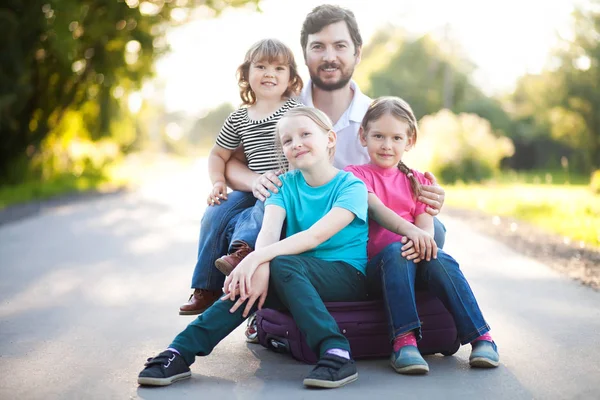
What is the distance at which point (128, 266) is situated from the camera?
760cm

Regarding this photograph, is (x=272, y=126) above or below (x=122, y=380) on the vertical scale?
above

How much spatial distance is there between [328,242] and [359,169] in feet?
1.71

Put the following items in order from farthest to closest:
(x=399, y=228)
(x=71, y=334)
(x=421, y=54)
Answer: (x=421, y=54)
(x=71, y=334)
(x=399, y=228)

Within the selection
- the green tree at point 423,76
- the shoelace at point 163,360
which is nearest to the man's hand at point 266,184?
the shoelace at point 163,360

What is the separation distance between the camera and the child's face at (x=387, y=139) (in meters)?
4.21

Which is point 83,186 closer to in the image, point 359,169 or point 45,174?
point 45,174

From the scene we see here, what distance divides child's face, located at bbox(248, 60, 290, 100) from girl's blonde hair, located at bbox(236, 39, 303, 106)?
26 mm

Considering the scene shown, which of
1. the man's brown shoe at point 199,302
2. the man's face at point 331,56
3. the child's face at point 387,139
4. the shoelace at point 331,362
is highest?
the man's face at point 331,56

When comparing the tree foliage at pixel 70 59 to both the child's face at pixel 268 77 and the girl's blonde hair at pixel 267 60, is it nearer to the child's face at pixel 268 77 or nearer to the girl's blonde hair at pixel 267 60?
the girl's blonde hair at pixel 267 60

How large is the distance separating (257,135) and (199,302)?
102 cm

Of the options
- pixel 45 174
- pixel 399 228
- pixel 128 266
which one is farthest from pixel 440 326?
pixel 45 174

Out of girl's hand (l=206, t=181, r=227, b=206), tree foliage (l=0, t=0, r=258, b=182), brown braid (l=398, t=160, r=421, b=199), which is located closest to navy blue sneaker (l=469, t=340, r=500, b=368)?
brown braid (l=398, t=160, r=421, b=199)

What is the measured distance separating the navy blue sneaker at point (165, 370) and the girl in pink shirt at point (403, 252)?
101 cm

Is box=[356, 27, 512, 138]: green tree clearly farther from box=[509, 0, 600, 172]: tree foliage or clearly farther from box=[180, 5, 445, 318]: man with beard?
box=[180, 5, 445, 318]: man with beard
